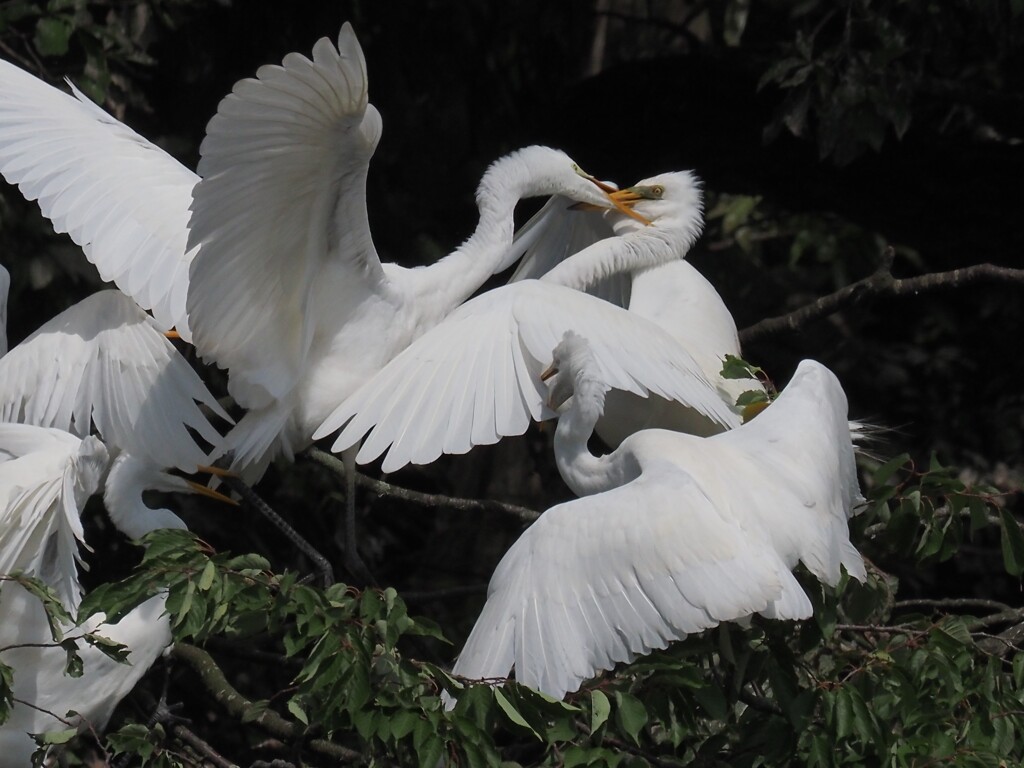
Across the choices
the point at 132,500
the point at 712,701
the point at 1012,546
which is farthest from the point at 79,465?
the point at 1012,546

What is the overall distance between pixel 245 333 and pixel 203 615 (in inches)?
47.7

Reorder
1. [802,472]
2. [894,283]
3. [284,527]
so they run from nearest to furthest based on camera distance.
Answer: [802,472], [894,283], [284,527]

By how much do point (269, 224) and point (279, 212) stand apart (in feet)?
0.11

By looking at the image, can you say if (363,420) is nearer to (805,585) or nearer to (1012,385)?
(805,585)

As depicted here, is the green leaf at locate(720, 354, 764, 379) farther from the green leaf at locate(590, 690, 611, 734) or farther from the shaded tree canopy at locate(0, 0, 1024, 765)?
the green leaf at locate(590, 690, 611, 734)

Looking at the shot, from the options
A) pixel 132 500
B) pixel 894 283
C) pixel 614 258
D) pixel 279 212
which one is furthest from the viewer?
pixel 614 258

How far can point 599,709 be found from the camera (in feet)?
7.92

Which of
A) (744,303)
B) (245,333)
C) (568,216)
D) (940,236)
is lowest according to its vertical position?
(744,303)

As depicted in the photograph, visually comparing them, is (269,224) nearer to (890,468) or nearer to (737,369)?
(737,369)

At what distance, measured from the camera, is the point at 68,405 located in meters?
3.79

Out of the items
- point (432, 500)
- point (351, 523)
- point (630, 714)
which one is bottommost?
point (351, 523)

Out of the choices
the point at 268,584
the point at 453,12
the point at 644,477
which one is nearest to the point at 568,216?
the point at 453,12

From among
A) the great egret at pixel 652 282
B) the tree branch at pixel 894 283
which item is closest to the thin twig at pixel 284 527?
the great egret at pixel 652 282

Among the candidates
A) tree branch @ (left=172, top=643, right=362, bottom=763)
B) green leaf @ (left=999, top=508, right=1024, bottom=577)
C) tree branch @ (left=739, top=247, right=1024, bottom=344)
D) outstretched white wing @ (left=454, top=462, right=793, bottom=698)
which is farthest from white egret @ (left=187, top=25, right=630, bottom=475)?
green leaf @ (left=999, top=508, right=1024, bottom=577)
